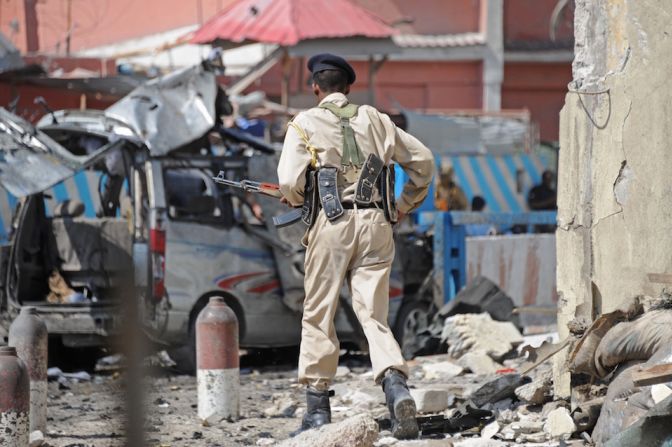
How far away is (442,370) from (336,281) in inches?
111

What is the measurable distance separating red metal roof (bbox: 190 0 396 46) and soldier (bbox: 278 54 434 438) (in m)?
11.5

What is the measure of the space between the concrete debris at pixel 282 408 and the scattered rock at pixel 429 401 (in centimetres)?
103

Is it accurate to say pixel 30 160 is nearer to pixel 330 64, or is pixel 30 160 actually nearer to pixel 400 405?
pixel 330 64

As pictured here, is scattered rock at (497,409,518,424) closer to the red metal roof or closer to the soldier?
the soldier

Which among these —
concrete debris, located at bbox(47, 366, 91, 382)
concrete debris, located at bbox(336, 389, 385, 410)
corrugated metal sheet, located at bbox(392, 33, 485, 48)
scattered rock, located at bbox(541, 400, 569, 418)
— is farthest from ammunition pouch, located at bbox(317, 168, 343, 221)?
corrugated metal sheet, located at bbox(392, 33, 485, 48)

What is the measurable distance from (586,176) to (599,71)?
55 centimetres

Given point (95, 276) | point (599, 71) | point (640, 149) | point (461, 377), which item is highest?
point (599, 71)

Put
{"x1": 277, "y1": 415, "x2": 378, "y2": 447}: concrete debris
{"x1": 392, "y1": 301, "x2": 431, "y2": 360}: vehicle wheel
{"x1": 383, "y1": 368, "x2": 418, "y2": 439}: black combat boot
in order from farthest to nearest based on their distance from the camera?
1. {"x1": 392, "y1": 301, "x2": 431, "y2": 360}: vehicle wheel
2. {"x1": 383, "y1": 368, "x2": 418, "y2": 439}: black combat boot
3. {"x1": 277, "y1": 415, "x2": 378, "y2": 447}: concrete debris

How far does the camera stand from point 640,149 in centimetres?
582

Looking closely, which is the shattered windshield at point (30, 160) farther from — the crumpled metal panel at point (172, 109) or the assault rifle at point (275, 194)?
the assault rifle at point (275, 194)

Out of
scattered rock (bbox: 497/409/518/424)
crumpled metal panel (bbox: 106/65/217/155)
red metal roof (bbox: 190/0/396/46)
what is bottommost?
scattered rock (bbox: 497/409/518/424)

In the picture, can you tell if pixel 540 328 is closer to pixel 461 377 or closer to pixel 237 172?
pixel 461 377

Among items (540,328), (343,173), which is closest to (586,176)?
(343,173)

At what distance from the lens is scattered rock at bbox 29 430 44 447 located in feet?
20.5
